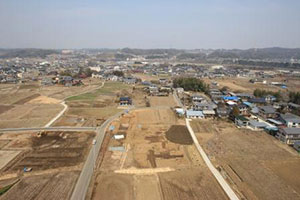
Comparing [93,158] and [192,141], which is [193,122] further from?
[93,158]

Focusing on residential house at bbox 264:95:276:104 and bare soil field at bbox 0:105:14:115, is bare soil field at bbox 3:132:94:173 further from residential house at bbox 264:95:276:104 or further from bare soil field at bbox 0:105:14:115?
residential house at bbox 264:95:276:104

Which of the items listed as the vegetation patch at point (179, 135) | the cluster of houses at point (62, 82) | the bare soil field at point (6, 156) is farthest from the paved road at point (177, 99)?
the cluster of houses at point (62, 82)

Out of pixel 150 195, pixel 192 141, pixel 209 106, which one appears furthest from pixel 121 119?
pixel 150 195

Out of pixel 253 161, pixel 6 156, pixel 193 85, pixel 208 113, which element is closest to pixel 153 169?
pixel 253 161

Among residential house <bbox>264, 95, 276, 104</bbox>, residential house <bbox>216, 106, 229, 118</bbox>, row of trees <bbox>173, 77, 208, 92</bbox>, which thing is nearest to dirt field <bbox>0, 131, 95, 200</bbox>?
residential house <bbox>216, 106, 229, 118</bbox>

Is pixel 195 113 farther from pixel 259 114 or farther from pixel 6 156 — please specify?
pixel 6 156

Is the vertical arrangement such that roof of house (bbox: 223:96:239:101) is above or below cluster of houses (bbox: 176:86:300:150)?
above
